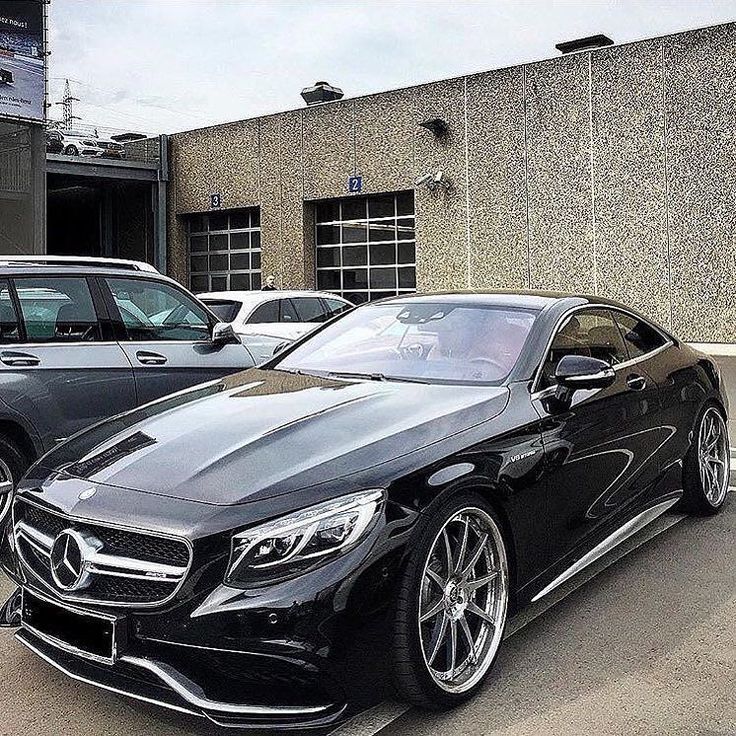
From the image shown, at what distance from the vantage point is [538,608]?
4477 millimetres

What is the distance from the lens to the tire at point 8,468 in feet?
18.4

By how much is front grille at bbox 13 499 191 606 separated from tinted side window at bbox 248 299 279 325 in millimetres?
9145

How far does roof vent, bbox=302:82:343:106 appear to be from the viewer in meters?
28.8

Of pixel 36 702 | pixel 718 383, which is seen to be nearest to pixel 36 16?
pixel 718 383

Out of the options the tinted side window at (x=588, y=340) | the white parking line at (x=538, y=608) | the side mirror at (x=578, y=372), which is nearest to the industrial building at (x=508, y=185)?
the white parking line at (x=538, y=608)

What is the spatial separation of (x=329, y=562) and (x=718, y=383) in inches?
160

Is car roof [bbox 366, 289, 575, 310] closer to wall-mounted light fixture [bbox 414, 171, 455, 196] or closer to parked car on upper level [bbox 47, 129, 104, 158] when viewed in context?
wall-mounted light fixture [bbox 414, 171, 455, 196]

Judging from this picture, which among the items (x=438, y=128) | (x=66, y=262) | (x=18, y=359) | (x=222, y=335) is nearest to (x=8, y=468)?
(x=18, y=359)

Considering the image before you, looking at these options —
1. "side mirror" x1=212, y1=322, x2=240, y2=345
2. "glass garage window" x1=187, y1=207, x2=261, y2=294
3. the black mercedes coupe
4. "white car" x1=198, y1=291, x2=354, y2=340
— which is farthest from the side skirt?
"glass garage window" x1=187, y1=207, x2=261, y2=294

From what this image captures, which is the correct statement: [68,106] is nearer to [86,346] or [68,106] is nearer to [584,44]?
[584,44]

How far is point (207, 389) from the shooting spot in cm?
467

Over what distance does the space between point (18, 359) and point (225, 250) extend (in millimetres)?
25716

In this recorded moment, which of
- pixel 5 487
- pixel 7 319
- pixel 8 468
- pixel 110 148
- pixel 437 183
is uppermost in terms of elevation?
pixel 110 148

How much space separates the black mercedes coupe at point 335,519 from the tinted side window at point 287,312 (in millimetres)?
7985
